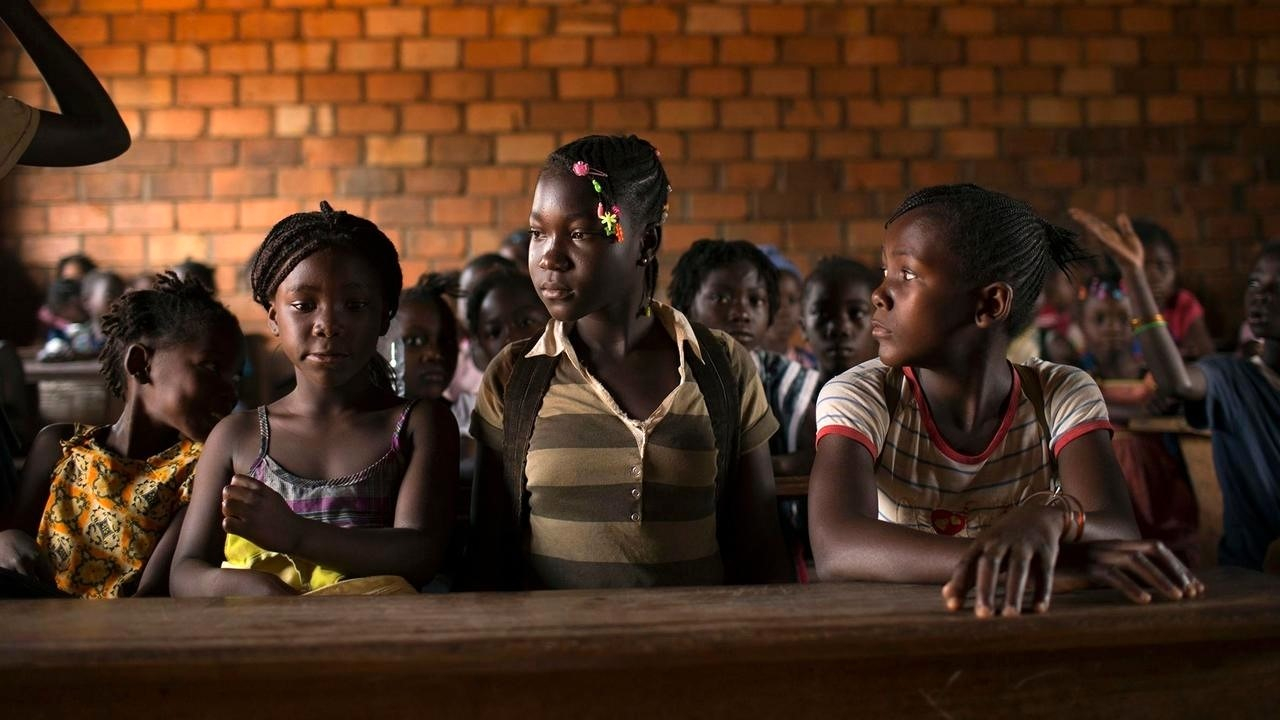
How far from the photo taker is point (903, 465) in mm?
1752

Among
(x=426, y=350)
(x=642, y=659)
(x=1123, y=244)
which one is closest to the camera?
(x=642, y=659)

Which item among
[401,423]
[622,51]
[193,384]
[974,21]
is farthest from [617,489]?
[974,21]

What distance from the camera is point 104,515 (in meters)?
2.12

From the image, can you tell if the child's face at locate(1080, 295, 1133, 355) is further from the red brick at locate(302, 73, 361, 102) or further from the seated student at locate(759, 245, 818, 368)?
the red brick at locate(302, 73, 361, 102)

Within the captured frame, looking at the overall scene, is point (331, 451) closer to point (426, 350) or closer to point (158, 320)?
point (158, 320)

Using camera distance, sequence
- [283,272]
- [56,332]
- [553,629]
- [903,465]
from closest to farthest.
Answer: [553,629] < [903,465] < [283,272] < [56,332]

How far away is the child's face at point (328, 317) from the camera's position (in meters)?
1.84

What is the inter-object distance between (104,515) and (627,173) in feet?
3.87

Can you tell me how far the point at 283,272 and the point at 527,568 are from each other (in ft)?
2.09

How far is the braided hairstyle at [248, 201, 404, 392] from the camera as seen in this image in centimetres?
189

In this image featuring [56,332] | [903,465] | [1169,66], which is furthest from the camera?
[1169,66]

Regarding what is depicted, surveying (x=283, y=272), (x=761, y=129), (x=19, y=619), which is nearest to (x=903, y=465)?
(x=283, y=272)

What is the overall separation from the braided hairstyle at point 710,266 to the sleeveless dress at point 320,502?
1584 mm

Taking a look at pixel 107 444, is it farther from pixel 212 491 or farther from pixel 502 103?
pixel 502 103
